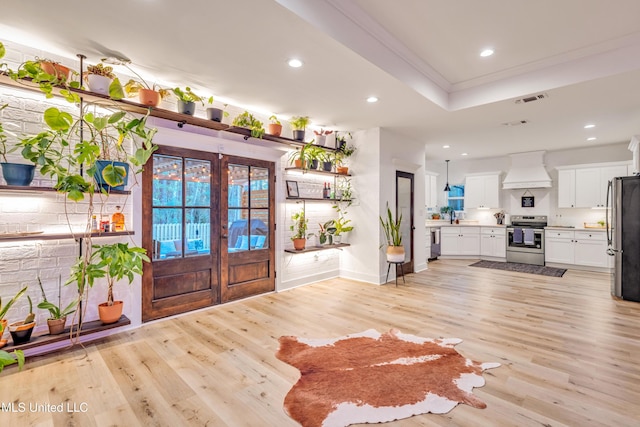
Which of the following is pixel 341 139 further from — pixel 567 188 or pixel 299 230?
pixel 567 188

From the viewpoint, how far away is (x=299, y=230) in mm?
5051

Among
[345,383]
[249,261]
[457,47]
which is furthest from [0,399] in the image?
[457,47]

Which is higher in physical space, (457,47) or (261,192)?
(457,47)

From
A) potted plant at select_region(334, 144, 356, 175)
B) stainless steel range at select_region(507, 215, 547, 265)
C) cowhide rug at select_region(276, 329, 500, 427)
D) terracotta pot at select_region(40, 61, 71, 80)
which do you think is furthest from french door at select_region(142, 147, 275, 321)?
stainless steel range at select_region(507, 215, 547, 265)

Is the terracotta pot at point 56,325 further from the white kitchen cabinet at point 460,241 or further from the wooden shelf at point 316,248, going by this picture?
the white kitchen cabinet at point 460,241

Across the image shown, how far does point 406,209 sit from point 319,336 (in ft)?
12.0

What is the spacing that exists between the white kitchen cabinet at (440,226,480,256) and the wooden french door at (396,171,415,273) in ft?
7.80

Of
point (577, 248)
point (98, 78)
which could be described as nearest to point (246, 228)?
point (98, 78)

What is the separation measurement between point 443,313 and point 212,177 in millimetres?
3370

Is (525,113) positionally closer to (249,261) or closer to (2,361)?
(249,261)

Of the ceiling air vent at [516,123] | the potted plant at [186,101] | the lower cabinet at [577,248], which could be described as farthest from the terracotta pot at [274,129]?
the lower cabinet at [577,248]

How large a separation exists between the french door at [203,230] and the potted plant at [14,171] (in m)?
1.00

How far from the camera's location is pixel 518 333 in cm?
319

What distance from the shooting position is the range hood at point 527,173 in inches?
285
